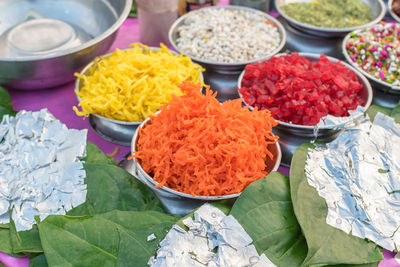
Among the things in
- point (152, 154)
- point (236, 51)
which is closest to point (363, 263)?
point (152, 154)

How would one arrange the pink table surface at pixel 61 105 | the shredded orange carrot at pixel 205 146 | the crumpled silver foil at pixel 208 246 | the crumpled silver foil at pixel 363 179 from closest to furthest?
the crumpled silver foil at pixel 208 246 < the crumpled silver foil at pixel 363 179 < the shredded orange carrot at pixel 205 146 < the pink table surface at pixel 61 105

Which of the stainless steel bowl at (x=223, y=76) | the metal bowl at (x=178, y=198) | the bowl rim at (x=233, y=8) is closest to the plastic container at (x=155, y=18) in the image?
the bowl rim at (x=233, y=8)

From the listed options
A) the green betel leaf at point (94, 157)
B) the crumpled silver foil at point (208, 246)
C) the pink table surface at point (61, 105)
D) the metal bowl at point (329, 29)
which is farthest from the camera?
the metal bowl at point (329, 29)

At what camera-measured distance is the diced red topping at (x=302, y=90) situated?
61.1 inches

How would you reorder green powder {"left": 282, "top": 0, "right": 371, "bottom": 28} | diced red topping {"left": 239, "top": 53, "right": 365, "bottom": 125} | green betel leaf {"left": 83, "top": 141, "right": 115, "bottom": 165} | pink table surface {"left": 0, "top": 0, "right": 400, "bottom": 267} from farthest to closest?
1. green powder {"left": 282, "top": 0, "right": 371, "bottom": 28}
2. pink table surface {"left": 0, "top": 0, "right": 400, "bottom": 267}
3. diced red topping {"left": 239, "top": 53, "right": 365, "bottom": 125}
4. green betel leaf {"left": 83, "top": 141, "right": 115, "bottom": 165}

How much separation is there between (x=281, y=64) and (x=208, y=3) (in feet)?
3.29

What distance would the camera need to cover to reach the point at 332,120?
1467mm

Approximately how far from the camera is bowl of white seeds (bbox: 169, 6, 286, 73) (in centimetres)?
194

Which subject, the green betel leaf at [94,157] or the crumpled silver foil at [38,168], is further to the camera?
the green betel leaf at [94,157]

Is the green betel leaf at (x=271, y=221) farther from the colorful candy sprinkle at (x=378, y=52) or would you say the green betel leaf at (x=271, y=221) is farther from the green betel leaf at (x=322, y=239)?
the colorful candy sprinkle at (x=378, y=52)

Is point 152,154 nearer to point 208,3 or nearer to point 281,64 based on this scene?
point 281,64

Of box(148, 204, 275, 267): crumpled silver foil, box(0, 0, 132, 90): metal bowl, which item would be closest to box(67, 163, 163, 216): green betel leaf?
box(148, 204, 275, 267): crumpled silver foil

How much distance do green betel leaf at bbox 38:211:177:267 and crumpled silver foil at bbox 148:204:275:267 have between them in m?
0.07

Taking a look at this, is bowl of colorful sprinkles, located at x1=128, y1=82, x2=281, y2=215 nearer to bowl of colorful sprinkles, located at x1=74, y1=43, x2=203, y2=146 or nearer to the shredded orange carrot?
the shredded orange carrot
